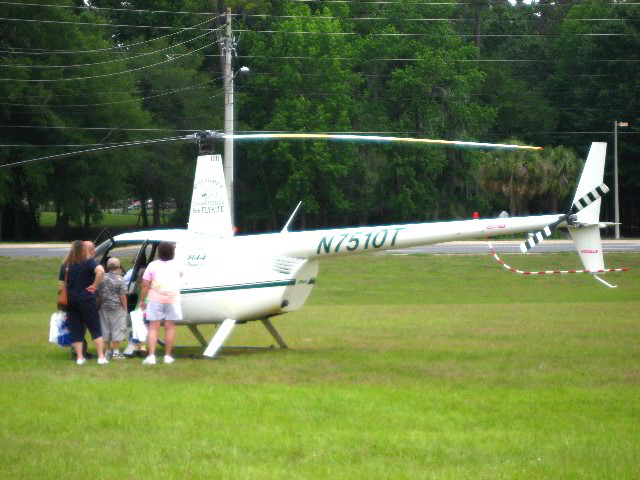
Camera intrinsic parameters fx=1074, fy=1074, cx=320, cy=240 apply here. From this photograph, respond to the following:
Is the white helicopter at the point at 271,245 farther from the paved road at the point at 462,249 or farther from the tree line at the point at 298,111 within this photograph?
the tree line at the point at 298,111

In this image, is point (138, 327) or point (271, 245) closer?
point (138, 327)

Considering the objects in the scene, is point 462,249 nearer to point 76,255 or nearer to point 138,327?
point 138,327

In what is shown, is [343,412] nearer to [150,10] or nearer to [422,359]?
[422,359]

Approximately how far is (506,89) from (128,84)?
29.9 meters

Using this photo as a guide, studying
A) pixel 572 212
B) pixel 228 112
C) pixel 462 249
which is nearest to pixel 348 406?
pixel 572 212

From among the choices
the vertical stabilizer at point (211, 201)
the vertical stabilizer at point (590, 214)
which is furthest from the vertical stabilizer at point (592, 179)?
the vertical stabilizer at point (211, 201)

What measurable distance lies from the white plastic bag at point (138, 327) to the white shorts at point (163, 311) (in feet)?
2.88

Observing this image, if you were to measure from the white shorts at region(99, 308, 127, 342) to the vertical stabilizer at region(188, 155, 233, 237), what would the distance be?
1.84 metres

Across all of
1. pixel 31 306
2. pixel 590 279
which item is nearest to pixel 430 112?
pixel 590 279

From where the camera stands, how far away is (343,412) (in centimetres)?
1076

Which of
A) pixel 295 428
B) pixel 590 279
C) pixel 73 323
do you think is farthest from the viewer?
pixel 590 279

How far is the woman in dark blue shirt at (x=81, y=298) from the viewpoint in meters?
14.6

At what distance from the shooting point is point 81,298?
1462 centimetres

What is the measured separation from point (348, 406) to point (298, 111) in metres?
51.8
